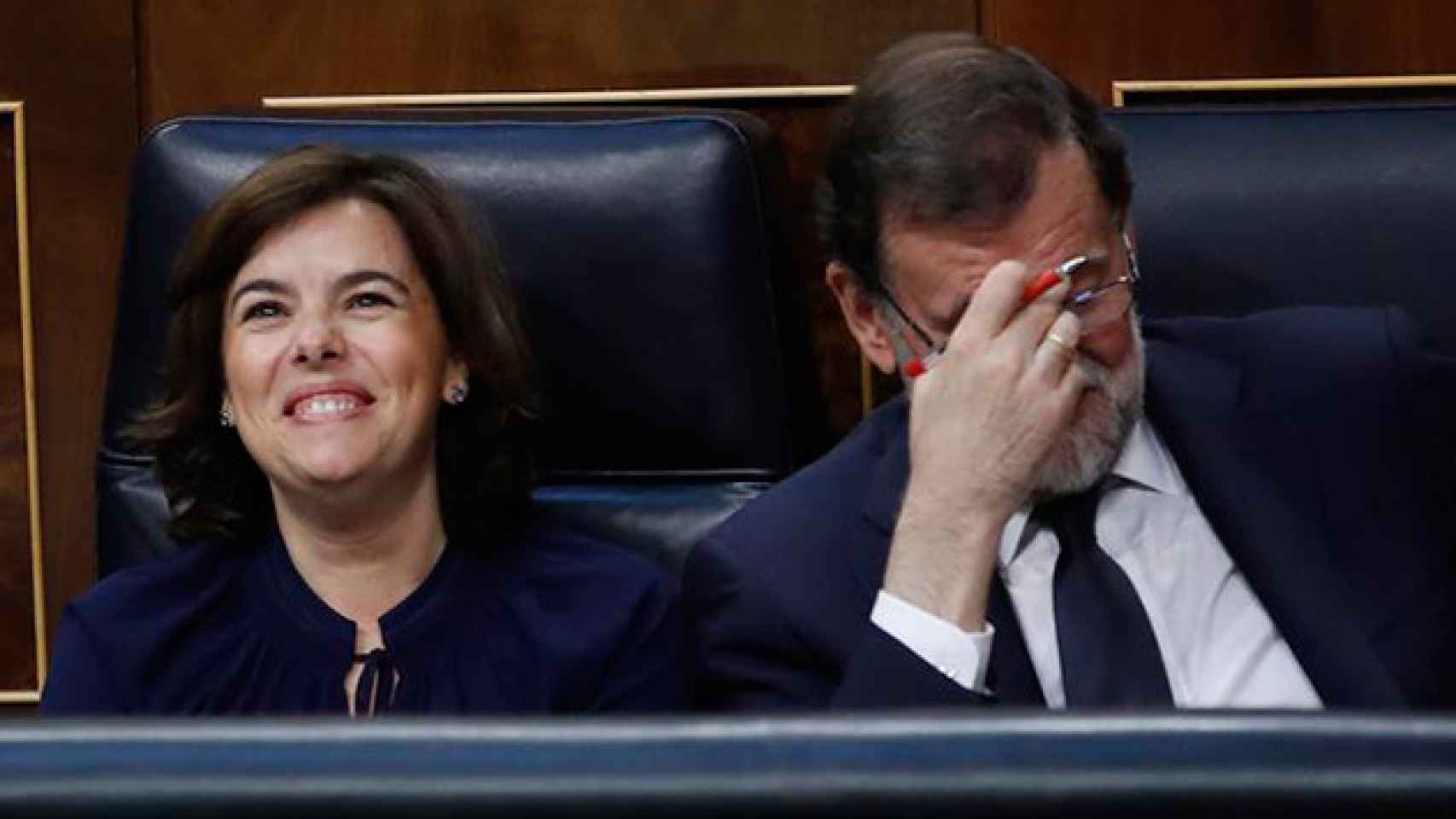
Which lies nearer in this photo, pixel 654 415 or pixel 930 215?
pixel 930 215

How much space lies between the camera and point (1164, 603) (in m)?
1.72

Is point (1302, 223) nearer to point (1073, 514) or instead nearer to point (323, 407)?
point (1073, 514)

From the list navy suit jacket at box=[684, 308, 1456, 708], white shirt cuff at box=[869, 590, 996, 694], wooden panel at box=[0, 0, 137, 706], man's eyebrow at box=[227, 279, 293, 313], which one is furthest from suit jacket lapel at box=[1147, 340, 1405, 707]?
wooden panel at box=[0, 0, 137, 706]

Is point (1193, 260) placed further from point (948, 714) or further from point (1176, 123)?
point (948, 714)

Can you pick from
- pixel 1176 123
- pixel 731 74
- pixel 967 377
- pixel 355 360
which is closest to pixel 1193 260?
pixel 1176 123

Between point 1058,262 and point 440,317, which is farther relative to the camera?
point 440,317

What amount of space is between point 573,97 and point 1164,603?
1.17 m

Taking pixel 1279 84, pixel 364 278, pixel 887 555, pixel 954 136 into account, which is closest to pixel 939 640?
pixel 887 555

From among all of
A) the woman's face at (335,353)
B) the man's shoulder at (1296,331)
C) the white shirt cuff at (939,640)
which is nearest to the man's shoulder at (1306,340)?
the man's shoulder at (1296,331)

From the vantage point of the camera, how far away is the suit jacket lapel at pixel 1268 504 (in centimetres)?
167

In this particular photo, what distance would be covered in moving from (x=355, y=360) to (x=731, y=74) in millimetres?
913

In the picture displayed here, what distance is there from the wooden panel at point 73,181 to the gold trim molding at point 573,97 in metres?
0.18

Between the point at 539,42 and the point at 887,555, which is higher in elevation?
the point at 539,42

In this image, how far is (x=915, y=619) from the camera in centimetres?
161
